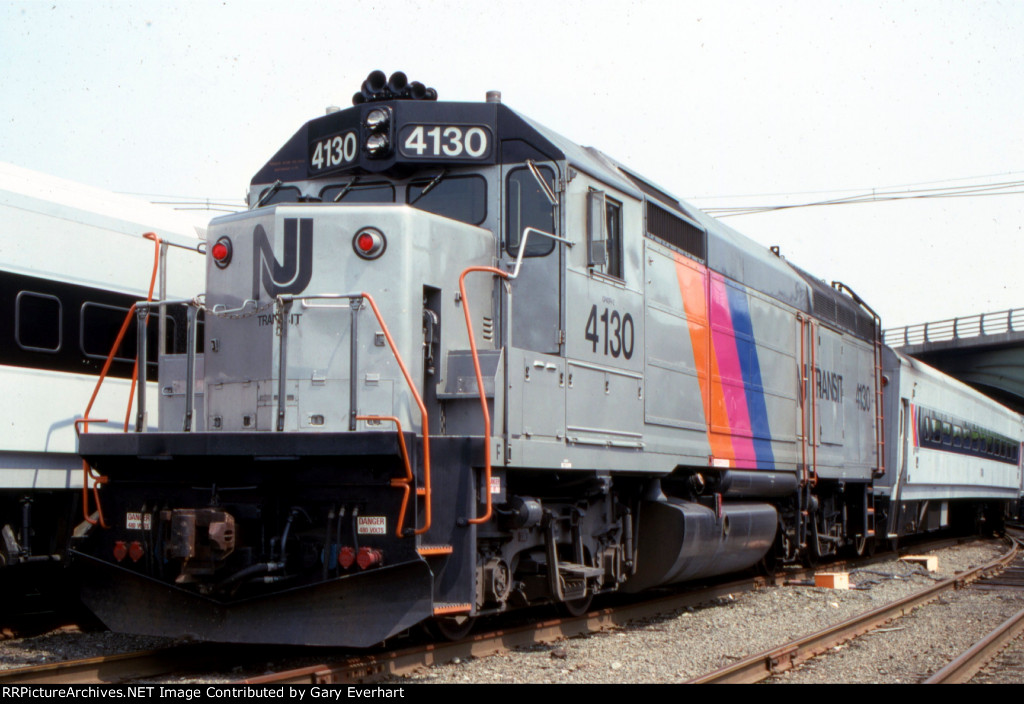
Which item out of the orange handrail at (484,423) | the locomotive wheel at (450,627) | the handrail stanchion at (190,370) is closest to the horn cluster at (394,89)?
the orange handrail at (484,423)

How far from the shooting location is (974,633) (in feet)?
28.2

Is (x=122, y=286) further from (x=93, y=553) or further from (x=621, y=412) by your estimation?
(x=621, y=412)

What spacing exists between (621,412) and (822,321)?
598cm

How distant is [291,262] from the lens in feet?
20.9

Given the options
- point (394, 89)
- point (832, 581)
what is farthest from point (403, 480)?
point (832, 581)

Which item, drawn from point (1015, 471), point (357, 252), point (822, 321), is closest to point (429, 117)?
point (357, 252)

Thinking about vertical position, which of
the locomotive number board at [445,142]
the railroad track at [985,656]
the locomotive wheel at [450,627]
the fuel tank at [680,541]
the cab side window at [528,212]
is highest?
the locomotive number board at [445,142]

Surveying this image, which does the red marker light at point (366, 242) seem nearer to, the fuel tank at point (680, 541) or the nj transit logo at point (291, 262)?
the nj transit logo at point (291, 262)

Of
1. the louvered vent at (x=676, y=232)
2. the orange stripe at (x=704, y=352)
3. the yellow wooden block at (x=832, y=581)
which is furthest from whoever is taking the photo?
the yellow wooden block at (x=832, y=581)

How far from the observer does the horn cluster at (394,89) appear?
706cm

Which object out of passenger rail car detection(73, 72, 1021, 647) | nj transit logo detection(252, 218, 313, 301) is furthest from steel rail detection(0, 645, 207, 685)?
nj transit logo detection(252, 218, 313, 301)

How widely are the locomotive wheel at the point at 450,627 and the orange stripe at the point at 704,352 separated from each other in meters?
3.23

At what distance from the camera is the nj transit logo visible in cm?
635

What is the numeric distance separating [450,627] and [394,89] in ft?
12.1
